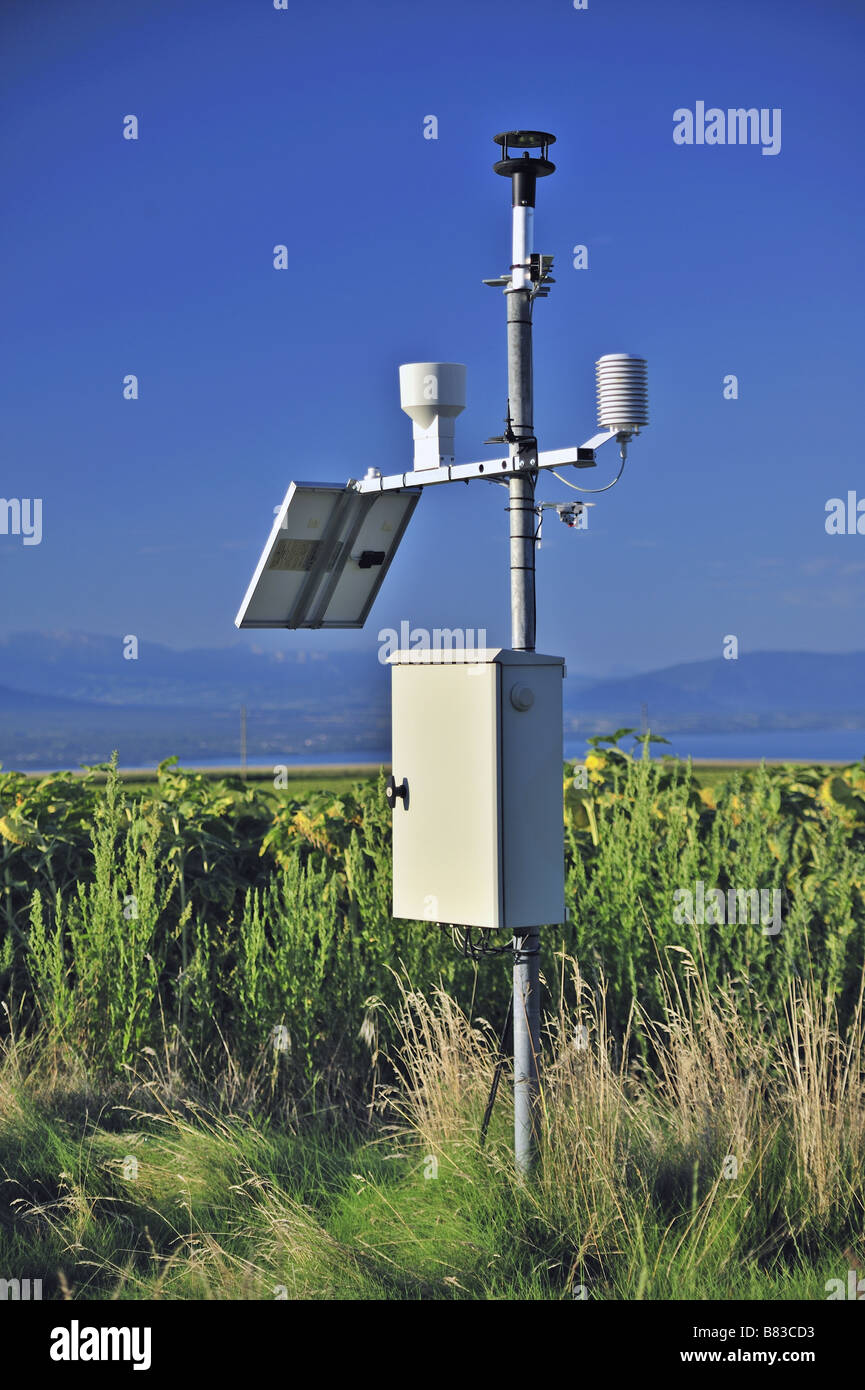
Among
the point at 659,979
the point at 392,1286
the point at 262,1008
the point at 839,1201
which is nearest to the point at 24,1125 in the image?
the point at 262,1008

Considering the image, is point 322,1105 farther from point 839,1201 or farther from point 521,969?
point 839,1201

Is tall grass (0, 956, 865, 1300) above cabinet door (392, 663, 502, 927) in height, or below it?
below

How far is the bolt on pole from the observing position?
459cm

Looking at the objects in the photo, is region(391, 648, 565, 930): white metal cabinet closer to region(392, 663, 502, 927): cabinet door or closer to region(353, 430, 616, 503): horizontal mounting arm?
region(392, 663, 502, 927): cabinet door

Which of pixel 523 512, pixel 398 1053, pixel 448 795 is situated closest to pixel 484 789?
pixel 448 795

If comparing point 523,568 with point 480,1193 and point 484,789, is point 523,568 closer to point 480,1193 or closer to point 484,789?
point 484,789

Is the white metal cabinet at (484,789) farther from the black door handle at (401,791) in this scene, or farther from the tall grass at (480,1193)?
the tall grass at (480,1193)

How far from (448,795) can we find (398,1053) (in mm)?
1974

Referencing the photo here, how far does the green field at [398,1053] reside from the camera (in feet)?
14.6

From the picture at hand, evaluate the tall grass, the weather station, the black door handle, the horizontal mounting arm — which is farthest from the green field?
the horizontal mounting arm

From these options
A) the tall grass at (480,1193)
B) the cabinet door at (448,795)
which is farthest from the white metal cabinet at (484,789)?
the tall grass at (480,1193)

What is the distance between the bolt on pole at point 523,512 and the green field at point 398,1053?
0.14 metres

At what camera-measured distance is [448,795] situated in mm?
4609
